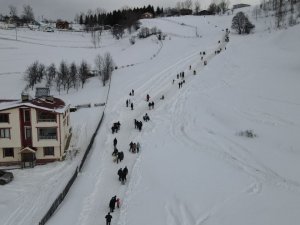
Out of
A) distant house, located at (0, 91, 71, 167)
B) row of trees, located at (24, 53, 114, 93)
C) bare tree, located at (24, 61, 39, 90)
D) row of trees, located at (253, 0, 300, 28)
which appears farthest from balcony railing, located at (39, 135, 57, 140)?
row of trees, located at (253, 0, 300, 28)

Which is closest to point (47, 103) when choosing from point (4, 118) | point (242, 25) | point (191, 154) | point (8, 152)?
point (4, 118)

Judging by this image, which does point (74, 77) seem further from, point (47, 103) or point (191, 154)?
point (191, 154)

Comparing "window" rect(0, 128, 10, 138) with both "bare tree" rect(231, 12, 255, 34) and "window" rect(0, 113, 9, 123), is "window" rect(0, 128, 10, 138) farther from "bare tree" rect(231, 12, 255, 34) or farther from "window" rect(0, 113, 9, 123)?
"bare tree" rect(231, 12, 255, 34)

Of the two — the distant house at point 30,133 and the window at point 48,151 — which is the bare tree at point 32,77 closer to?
the distant house at point 30,133

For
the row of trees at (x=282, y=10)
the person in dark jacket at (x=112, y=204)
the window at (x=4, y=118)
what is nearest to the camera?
the person in dark jacket at (x=112, y=204)

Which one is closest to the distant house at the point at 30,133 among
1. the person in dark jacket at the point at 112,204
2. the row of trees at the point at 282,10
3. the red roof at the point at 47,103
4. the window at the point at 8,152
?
the window at the point at 8,152

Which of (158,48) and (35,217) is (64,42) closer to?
(158,48)

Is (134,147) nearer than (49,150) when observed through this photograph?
Yes
